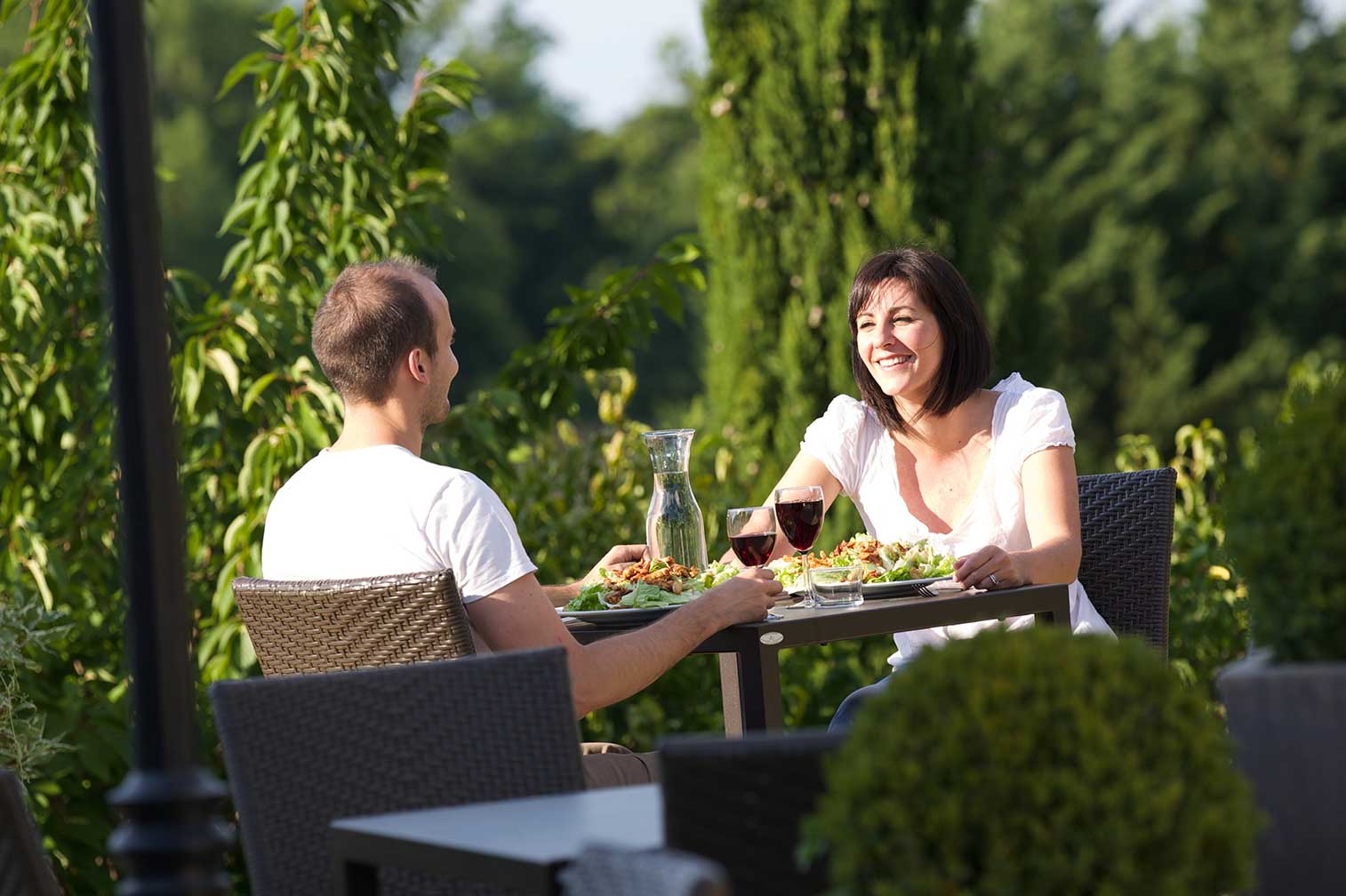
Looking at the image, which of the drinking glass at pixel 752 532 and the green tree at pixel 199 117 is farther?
the green tree at pixel 199 117

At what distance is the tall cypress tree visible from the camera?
6547mm

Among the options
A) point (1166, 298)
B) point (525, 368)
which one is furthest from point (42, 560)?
point (1166, 298)

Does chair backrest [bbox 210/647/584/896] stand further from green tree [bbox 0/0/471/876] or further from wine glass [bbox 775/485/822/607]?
green tree [bbox 0/0/471/876]

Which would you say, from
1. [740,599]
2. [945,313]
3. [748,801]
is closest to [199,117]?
[945,313]

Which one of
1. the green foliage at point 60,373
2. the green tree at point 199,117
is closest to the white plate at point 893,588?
the green foliage at point 60,373

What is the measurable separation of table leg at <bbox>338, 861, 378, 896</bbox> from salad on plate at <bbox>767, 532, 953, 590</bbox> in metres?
1.44

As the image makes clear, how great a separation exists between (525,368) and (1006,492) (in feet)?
4.71

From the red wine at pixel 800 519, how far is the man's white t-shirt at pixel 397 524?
24.4 inches

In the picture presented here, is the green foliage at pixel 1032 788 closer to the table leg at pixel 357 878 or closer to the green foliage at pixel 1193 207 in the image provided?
the table leg at pixel 357 878

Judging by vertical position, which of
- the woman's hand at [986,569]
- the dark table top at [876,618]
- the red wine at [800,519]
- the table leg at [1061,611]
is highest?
the red wine at [800,519]

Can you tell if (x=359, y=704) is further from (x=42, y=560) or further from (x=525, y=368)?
(x=525, y=368)

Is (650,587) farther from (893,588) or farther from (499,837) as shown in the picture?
(499,837)

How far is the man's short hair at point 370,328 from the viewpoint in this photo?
2795 mm

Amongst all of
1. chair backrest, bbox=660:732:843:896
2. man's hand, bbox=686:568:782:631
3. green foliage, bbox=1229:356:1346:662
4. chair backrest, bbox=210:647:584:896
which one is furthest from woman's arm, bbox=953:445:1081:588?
chair backrest, bbox=660:732:843:896
